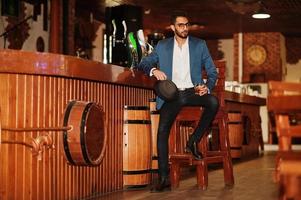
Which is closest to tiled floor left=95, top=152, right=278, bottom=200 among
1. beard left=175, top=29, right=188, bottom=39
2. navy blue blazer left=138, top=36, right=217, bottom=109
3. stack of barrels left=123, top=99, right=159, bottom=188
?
stack of barrels left=123, top=99, right=159, bottom=188

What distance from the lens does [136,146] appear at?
4301 mm

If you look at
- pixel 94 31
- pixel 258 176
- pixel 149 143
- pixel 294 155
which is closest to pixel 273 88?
pixel 294 155

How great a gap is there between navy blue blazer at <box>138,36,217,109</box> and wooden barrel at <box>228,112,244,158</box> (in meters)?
2.72

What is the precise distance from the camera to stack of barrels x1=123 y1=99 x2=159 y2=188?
14.1 ft

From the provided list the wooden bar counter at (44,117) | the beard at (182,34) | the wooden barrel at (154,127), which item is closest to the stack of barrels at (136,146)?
the wooden barrel at (154,127)

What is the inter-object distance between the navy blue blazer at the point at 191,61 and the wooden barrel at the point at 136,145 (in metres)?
0.20

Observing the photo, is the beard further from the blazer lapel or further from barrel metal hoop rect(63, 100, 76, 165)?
barrel metal hoop rect(63, 100, 76, 165)

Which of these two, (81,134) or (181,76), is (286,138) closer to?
(81,134)

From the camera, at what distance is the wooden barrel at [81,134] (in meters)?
3.44

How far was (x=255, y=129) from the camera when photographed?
8.47m

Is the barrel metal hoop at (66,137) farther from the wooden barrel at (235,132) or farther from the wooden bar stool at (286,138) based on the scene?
the wooden barrel at (235,132)

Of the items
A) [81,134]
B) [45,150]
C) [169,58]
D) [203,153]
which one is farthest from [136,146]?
[45,150]

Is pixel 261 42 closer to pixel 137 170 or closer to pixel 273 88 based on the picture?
pixel 137 170

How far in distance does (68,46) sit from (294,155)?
8.71 meters
